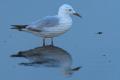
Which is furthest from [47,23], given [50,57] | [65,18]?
[50,57]

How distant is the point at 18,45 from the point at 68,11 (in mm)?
505

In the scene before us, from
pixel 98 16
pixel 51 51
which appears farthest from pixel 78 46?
pixel 98 16

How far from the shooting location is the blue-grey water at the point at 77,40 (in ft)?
12.2

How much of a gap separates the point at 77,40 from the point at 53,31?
0.27 m

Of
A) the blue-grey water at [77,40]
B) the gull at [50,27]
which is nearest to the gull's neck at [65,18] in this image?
the gull at [50,27]

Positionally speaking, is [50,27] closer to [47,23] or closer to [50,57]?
[47,23]

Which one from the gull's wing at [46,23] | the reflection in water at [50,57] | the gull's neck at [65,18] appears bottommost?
the reflection in water at [50,57]

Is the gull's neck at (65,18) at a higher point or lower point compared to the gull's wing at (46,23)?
higher

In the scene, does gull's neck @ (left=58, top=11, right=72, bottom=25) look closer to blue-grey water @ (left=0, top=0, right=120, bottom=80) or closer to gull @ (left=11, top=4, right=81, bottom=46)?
gull @ (left=11, top=4, right=81, bottom=46)

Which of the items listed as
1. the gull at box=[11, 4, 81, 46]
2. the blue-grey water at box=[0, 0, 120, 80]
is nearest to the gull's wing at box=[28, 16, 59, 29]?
the gull at box=[11, 4, 81, 46]

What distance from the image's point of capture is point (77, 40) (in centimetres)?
434

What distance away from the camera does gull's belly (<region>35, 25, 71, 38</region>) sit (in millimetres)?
4152

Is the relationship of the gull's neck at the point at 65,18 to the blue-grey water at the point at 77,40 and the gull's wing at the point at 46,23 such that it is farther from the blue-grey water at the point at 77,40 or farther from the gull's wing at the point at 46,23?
the blue-grey water at the point at 77,40

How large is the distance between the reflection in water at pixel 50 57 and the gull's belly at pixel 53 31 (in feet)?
0.31
